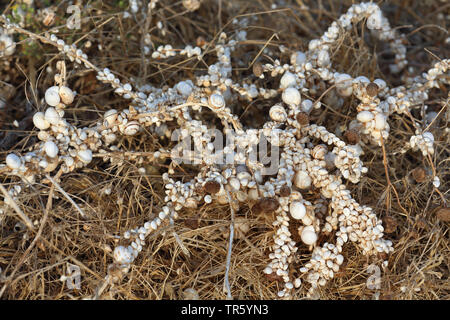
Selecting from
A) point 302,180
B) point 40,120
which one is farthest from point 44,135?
point 302,180

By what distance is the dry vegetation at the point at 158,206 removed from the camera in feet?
3.69

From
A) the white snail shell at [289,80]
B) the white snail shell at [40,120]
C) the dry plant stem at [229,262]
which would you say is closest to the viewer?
the dry plant stem at [229,262]

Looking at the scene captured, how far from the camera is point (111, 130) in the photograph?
1.20 m

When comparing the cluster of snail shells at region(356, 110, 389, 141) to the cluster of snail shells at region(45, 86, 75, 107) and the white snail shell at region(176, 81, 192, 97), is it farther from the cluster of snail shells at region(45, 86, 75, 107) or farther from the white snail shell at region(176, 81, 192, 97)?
the cluster of snail shells at region(45, 86, 75, 107)

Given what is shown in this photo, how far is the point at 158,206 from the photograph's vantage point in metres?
1.22

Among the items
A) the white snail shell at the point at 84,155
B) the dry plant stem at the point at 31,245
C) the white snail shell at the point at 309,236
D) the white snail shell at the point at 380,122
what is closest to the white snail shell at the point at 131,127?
the white snail shell at the point at 84,155

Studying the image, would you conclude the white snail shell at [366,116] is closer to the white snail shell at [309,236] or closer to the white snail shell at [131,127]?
the white snail shell at [309,236]

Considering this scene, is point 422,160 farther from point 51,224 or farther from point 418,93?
point 51,224

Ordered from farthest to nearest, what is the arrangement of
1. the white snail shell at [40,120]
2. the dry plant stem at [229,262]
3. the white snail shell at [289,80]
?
the white snail shell at [289,80]
the white snail shell at [40,120]
the dry plant stem at [229,262]

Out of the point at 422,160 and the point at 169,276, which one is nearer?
the point at 169,276

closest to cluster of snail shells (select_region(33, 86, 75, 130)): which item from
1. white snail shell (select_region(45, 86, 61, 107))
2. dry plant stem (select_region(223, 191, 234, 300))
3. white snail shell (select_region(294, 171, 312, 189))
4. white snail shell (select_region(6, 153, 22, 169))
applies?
white snail shell (select_region(45, 86, 61, 107))

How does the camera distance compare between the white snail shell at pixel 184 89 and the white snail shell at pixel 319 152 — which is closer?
the white snail shell at pixel 319 152
